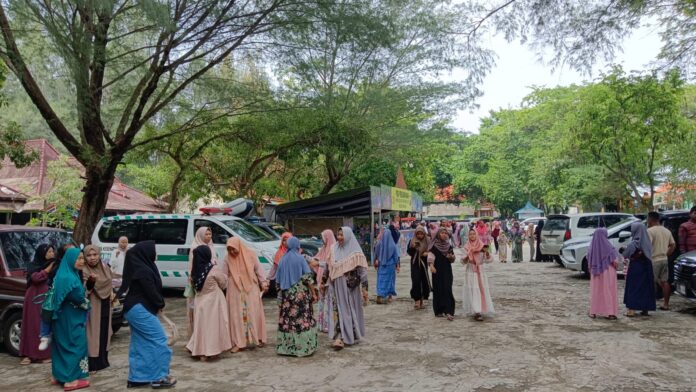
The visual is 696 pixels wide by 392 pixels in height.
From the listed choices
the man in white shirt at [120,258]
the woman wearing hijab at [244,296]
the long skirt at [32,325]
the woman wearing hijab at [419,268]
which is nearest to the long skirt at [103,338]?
the long skirt at [32,325]

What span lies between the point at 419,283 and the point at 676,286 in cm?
417

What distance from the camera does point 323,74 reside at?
1672cm

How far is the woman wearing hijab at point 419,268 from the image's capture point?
923 cm

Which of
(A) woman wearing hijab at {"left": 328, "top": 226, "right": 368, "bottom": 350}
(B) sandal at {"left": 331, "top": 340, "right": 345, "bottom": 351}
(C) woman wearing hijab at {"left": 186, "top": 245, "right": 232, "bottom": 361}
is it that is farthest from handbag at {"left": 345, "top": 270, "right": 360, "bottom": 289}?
(C) woman wearing hijab at {"left": 186, "top": 245, "right": 232, "bottom": 361}

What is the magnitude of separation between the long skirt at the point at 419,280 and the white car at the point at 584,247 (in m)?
5.46

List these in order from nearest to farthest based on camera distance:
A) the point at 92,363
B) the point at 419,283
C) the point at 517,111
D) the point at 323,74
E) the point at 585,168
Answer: the point at 92,363, the point at 419,283, the point at 323,74, the point at 585,168, the point at 517,111

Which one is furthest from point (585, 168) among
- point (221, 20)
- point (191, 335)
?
point (191, 335)

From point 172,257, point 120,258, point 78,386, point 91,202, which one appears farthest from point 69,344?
point 91,202

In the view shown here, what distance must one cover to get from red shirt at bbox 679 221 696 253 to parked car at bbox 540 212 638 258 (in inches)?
229

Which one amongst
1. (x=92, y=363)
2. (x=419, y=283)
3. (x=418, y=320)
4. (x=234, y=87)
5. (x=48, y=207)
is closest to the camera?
(x=92, y=363)

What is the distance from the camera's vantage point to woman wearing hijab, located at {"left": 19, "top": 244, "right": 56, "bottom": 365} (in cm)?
588

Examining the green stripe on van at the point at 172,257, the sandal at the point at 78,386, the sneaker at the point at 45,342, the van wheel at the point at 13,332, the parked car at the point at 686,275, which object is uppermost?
the green stripe on van at the point at 172,257

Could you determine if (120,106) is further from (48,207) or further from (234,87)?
(48,207)

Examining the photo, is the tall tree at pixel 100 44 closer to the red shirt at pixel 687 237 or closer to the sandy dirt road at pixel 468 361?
the sandy dirt road at pixel 468 361
